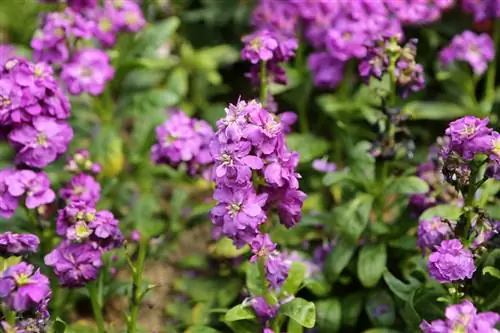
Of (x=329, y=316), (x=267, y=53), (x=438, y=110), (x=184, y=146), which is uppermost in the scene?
(x=267, y=53)

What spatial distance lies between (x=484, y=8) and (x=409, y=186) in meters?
1.56

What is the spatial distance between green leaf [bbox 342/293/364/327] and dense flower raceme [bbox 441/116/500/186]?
112 centimetres

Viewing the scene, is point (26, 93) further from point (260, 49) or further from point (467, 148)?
point (467, 148)

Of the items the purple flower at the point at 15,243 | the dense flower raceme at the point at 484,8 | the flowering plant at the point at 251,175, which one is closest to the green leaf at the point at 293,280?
the flowering plant at the point at 251,175

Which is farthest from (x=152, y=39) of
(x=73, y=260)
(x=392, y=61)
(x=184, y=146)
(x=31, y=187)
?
(x=73, y=260)

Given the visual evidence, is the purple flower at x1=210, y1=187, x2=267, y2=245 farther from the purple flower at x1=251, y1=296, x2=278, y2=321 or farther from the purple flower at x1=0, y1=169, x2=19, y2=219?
the purple flower at x1=0, y1=169, x2=19, y2=219

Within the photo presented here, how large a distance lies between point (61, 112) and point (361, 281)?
64.0 inches

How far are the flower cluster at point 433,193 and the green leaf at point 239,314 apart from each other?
112 cm

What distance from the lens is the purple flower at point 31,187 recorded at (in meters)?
3.63

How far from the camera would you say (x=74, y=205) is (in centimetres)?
341

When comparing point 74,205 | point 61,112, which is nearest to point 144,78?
point 61,112

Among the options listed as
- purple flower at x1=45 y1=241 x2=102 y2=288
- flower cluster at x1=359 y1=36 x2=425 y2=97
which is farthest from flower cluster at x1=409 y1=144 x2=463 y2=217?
purple flower at x1=45 y1=241 x2=102 y2=288

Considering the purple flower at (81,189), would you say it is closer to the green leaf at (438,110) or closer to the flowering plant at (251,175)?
the flowering plant at (251,175)

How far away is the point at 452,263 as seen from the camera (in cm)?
315
